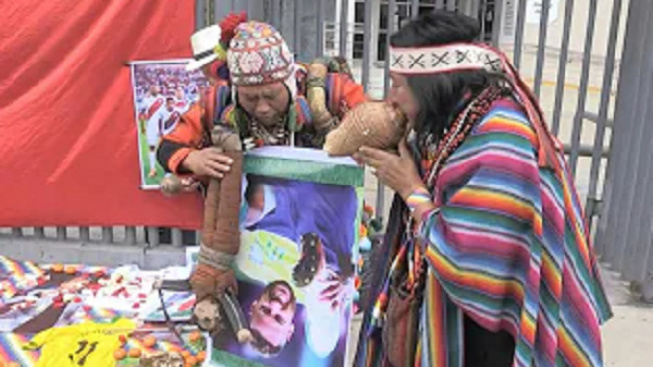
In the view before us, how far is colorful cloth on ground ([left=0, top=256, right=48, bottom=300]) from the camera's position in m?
4.12

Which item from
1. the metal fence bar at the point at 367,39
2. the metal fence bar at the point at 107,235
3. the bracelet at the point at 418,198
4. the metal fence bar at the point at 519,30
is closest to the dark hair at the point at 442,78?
the bracelet at the point at 418,198

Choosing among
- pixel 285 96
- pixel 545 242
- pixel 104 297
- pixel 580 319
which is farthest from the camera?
pixel 104 297

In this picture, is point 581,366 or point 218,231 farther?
point 218,231

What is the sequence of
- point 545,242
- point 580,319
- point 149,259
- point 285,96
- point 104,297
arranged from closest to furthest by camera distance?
point 545,242 < point 580,319 < point 285,96 < point 104,297 < point 149,259

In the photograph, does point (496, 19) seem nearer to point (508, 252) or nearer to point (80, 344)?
point (508, 252)

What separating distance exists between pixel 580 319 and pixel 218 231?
1337 mm

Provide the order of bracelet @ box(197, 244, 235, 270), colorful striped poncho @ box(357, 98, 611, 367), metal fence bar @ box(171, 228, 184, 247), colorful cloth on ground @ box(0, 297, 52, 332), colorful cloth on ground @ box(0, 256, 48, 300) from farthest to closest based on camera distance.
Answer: metal fence bar @ box(171, 228, 184, 247)
colorful cloth on ground @ box(0, 256, 48, 300)
colorful cloth on ground @ box(0, 297, 52, 332)
bracelet @ box(197, 244, 235, 270)
colorful striped poncho @ box(357, 98, 611, 367)

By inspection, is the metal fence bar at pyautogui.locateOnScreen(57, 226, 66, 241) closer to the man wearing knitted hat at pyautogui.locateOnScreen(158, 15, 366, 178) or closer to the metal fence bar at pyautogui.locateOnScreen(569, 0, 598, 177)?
the man wearing knitted hat at pyautogui.locateOnScreen(158, 15, 366, 178)

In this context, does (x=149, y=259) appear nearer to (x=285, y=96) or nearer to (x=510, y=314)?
(x=285, y=96)

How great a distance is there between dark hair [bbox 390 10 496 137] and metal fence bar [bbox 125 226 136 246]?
304 cm

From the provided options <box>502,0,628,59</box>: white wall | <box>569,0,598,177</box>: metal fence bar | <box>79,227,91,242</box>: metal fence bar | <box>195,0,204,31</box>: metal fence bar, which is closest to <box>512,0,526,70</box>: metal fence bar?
<box>569,0,598,177</box>: metal fence bar

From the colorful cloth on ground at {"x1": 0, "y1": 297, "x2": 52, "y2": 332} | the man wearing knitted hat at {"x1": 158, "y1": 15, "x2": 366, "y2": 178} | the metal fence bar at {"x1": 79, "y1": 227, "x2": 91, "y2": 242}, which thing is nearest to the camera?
the man wearing knitted hat at {"x1": 158, "y1": 15, "x2": 366, "y2": 178}

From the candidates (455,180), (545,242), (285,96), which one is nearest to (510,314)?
(545,242)

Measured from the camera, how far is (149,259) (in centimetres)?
438
